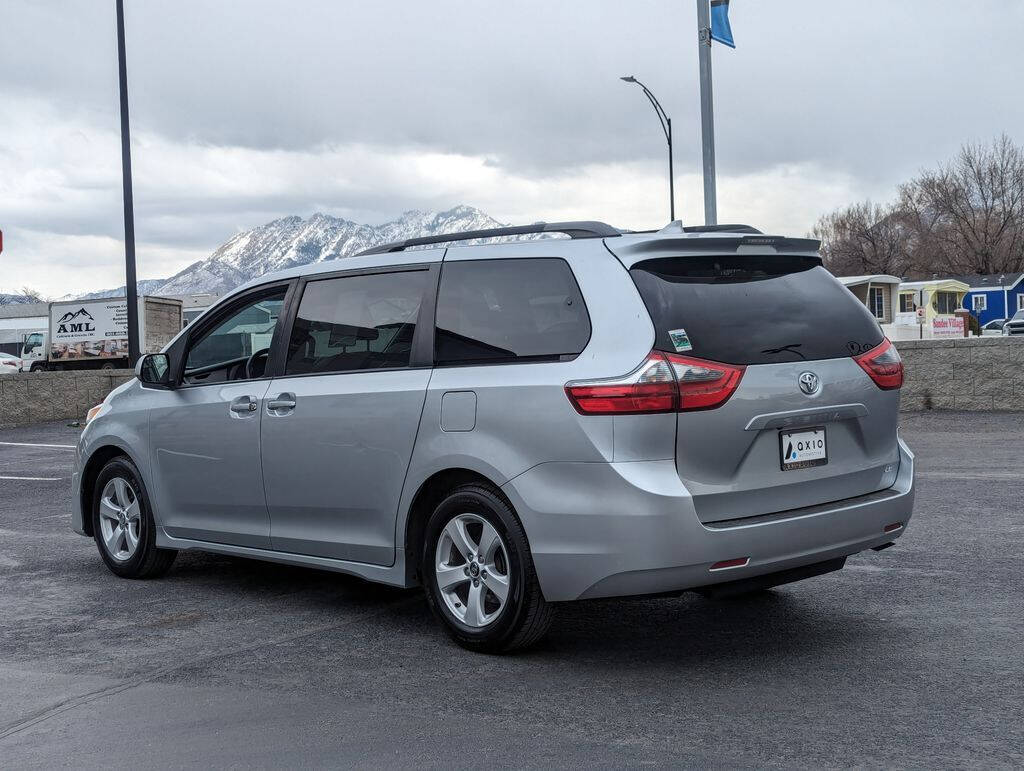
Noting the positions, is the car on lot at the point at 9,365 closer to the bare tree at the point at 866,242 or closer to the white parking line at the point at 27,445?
the white parking line at the point at 27,445

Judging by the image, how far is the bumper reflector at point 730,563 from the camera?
452cm

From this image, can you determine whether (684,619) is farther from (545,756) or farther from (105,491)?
(105,491)

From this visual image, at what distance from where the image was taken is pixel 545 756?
3.79 metres

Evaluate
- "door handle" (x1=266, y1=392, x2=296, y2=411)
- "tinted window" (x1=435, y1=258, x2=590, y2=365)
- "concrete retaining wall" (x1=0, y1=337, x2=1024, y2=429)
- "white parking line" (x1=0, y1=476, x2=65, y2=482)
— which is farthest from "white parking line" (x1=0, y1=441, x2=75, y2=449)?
"tinted window" (x1=435, y1=258, x2=590, y2=365)

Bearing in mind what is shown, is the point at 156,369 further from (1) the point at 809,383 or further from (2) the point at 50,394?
(2) the point at 50,394

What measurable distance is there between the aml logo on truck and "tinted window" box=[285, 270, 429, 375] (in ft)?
133

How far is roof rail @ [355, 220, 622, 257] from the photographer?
16.6 ft

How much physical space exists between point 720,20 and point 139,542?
1308cm

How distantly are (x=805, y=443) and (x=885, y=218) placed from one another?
104 meters

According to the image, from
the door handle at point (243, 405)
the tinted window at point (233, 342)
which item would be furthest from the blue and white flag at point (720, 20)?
the door handle at point (243, 405)

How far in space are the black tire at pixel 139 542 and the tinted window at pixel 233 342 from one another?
30.4 inches

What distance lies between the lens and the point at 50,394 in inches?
870

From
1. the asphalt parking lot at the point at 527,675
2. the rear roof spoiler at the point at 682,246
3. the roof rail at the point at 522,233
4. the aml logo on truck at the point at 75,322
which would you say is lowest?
the asphalt parking lot at the point at 527,675

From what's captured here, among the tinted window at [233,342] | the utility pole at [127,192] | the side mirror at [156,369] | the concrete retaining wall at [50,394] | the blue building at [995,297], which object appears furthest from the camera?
the blue building at [995,297]
